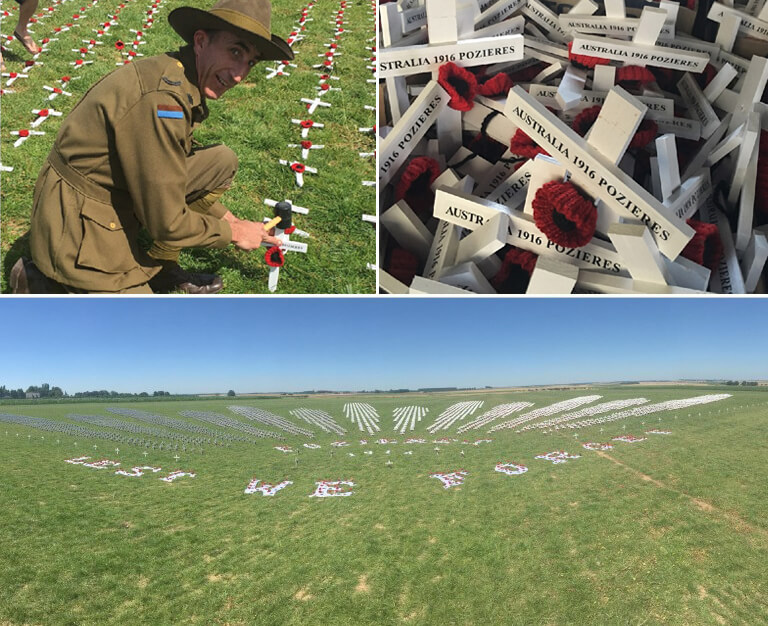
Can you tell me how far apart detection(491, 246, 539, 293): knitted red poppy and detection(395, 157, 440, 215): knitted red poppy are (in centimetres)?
29

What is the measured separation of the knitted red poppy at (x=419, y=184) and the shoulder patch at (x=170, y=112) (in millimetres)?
646

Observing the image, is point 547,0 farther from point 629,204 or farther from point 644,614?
point 644,614

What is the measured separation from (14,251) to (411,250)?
167cm

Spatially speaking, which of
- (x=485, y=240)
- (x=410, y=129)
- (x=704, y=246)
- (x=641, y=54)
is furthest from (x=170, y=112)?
(x=704, y=246)

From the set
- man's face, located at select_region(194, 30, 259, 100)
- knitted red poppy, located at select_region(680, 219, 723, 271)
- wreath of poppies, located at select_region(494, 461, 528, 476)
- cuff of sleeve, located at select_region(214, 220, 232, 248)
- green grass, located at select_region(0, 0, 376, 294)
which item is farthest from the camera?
green grass, located at select_region(0, 0, 376, 294)

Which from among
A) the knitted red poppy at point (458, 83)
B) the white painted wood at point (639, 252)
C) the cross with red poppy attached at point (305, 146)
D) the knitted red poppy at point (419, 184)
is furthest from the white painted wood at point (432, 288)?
the cross with red poppy attached at point (305, 146)

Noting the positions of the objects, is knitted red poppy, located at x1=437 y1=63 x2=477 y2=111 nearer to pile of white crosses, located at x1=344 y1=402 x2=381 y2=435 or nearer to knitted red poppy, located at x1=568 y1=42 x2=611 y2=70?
knitted red poppy, located at x1=568 y1=42 x2=611 y2=70

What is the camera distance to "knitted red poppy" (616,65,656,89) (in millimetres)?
1599

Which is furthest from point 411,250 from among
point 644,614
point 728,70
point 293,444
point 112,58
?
point 112,58

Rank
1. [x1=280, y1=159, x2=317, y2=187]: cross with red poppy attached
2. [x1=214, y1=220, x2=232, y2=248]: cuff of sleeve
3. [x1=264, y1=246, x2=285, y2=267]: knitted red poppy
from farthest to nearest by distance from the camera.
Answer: [x1=280, y1=159, x2=317, y2=187]: cross with red poppy attached < [x1=264, y1=246, x2=285, y2=267]: knitted red poppy < [x1=214, y1=220, x2=232, y2=248]: cuff of sleeve

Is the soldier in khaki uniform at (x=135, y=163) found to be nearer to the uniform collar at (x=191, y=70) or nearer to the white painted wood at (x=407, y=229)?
the uniform collar at (x=191, y=70)

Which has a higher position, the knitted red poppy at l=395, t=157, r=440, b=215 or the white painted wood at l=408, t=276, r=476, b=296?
the knitted red poppy at l=395, t=157, r=440, b=215

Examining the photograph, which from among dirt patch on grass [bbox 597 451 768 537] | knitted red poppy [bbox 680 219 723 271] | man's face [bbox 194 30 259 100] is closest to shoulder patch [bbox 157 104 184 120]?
man's face [bbox 194 30 259 100]

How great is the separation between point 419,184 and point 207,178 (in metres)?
0.86
